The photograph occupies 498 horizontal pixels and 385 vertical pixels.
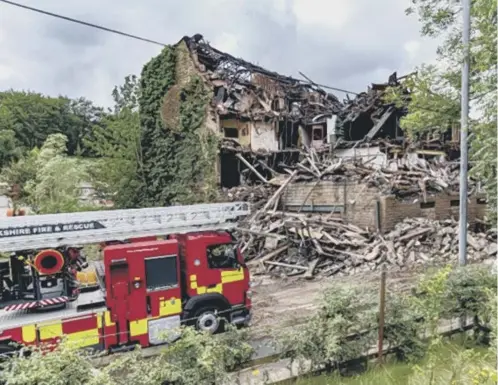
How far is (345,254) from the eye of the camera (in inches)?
667

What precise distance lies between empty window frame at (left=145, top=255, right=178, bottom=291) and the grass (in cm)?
369

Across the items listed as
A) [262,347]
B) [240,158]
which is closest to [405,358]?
[262,347]

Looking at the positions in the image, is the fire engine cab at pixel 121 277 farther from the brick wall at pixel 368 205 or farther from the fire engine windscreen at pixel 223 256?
the brick wall at pixel 368 205

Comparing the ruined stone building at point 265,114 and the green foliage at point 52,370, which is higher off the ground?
the ruined stone building at point 265,114

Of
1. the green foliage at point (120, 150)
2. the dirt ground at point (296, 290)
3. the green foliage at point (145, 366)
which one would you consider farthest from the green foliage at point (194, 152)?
the green foliage at point (145, 366)

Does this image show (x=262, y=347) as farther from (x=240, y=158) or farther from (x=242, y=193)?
(x=240, y=158)

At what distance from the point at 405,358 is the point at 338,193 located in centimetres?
1304

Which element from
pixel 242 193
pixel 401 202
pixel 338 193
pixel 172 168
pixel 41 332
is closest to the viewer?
pixel 41 332

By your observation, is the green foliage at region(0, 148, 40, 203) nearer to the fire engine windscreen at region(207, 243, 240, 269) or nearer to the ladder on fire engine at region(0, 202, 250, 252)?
the ladder on fire engine at region(0, 202, 250, 252)

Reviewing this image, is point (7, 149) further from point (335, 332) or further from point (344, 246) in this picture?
point (335, 332)

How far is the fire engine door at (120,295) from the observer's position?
337 inches

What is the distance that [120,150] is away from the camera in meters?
28.3

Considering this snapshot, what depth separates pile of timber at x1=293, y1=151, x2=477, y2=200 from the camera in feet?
62.1

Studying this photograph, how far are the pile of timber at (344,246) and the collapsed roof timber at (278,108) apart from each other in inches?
445
